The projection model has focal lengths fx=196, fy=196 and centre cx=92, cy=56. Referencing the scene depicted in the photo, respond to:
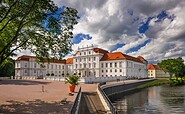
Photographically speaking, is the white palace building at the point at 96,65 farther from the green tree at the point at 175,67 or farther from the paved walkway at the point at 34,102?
the paved walkway at the point at 34,102

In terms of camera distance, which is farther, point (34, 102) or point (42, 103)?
point (34, 102)

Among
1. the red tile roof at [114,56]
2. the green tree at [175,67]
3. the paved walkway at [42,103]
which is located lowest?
the paved walkway at [42,103]

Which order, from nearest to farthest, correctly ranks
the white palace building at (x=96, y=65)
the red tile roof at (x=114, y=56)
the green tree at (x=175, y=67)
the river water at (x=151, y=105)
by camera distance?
the river water at (x=151, y=105)
the white palace building at (x=96, y=65)
the red tile roof at (x=114, y=56)
the green tree at (x=175, y=67)

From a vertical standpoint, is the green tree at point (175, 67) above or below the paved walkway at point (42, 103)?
above

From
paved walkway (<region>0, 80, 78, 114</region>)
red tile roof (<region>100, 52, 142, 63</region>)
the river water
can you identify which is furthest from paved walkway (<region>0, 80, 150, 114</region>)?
red tile roof (<region>100, 52, 142, 63</region>)

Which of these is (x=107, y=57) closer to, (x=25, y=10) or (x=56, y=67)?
(x=56, y=67)

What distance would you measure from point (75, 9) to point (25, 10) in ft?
12.6

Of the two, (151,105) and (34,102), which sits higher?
(34,102)

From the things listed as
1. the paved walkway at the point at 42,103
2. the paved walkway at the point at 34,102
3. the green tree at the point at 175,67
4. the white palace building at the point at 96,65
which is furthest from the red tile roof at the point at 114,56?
the paved walkway at the point at 34,102

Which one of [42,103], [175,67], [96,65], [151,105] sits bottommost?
[151,105]

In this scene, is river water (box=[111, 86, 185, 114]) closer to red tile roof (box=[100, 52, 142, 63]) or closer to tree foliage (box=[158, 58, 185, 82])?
red tile roof (box=[100, 52, 142, 63])

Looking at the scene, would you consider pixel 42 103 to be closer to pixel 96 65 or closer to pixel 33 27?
pixel 33 27

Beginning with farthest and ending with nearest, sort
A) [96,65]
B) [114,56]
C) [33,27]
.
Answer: [96,65]
[114,56]
[33,27]

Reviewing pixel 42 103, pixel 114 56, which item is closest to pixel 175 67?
pixel 114 56
